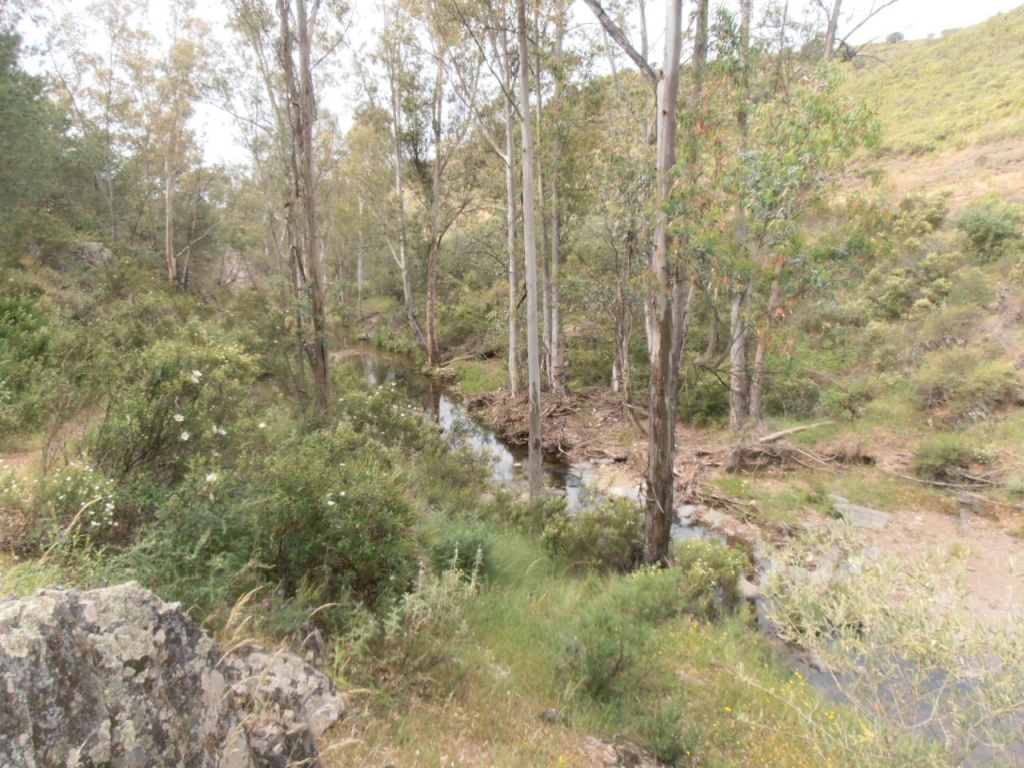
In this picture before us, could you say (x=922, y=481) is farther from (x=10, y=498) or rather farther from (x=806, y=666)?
(x=10, y=498)

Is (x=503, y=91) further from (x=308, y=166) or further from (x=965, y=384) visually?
(x=965, y=384)

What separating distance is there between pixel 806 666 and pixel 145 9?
26.0m

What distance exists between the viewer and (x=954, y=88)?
24.5 metres

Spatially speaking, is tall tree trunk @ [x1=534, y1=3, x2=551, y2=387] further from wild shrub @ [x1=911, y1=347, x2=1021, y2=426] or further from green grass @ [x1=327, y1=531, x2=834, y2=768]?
green grass @ [x1=327, y1=531, x2=834, y2=768]

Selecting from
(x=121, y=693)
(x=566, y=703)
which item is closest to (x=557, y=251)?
(x=566, y=703)

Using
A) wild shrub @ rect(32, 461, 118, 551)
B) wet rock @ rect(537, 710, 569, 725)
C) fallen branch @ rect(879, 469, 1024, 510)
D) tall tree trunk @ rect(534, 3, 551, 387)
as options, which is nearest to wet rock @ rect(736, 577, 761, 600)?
wet rock @ rect(537, 710, 569, 725)

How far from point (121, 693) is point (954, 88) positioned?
35021 millimetres

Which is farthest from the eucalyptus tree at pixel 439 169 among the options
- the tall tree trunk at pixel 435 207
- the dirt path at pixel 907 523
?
the dirt path at pixel 907 523

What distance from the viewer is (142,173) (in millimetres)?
22562

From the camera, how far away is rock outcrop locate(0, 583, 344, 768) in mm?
1474

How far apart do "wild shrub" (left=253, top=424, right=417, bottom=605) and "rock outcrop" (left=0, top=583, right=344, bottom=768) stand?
168cm

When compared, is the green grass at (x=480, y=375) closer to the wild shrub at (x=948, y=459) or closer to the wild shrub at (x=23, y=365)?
the wild shrub at (x=948, y=459)

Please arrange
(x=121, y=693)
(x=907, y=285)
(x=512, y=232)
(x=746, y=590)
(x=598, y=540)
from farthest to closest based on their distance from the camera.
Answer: (x=907, y=285), (x=512, y=232), (x=598, y=540), (x=746, y=590), (x=121, y=693)

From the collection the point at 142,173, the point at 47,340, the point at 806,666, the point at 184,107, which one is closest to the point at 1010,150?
the point at 806,666
